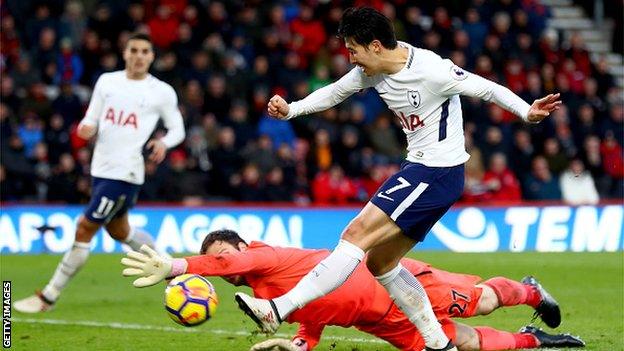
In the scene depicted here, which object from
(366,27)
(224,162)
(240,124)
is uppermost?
(366,27)

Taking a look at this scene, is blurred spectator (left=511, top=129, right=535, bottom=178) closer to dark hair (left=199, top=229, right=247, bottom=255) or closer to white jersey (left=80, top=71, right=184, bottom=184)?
white jersey (left=80, top=71, right=184, bottom=184)

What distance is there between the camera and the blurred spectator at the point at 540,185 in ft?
70.4

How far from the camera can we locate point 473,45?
24.2 metres

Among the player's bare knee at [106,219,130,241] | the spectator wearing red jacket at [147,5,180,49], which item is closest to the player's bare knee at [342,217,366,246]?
the player's bare knee at [106,219,130,241]

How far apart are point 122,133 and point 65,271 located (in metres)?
1.51

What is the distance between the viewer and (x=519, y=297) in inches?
367

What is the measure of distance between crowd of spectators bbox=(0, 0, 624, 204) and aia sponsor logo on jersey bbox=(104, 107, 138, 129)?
633cm

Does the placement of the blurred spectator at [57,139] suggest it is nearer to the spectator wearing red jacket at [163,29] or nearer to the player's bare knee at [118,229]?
the spectator wearing red jacket at [163,29]

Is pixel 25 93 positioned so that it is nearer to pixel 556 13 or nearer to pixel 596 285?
pixel 596 285

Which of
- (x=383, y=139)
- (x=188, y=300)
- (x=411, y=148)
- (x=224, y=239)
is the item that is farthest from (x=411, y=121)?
(x=383, y=139)

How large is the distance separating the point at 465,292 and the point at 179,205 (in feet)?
33.7

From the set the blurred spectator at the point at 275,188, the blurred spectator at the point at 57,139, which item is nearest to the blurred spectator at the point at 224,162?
the blurred spectator at the point at 275,188

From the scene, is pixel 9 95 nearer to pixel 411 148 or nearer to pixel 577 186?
pixel 577 186

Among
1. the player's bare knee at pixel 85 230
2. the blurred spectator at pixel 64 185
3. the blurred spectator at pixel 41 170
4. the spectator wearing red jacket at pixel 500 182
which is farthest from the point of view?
the spectator wearing red jacket at pixel 500 182
